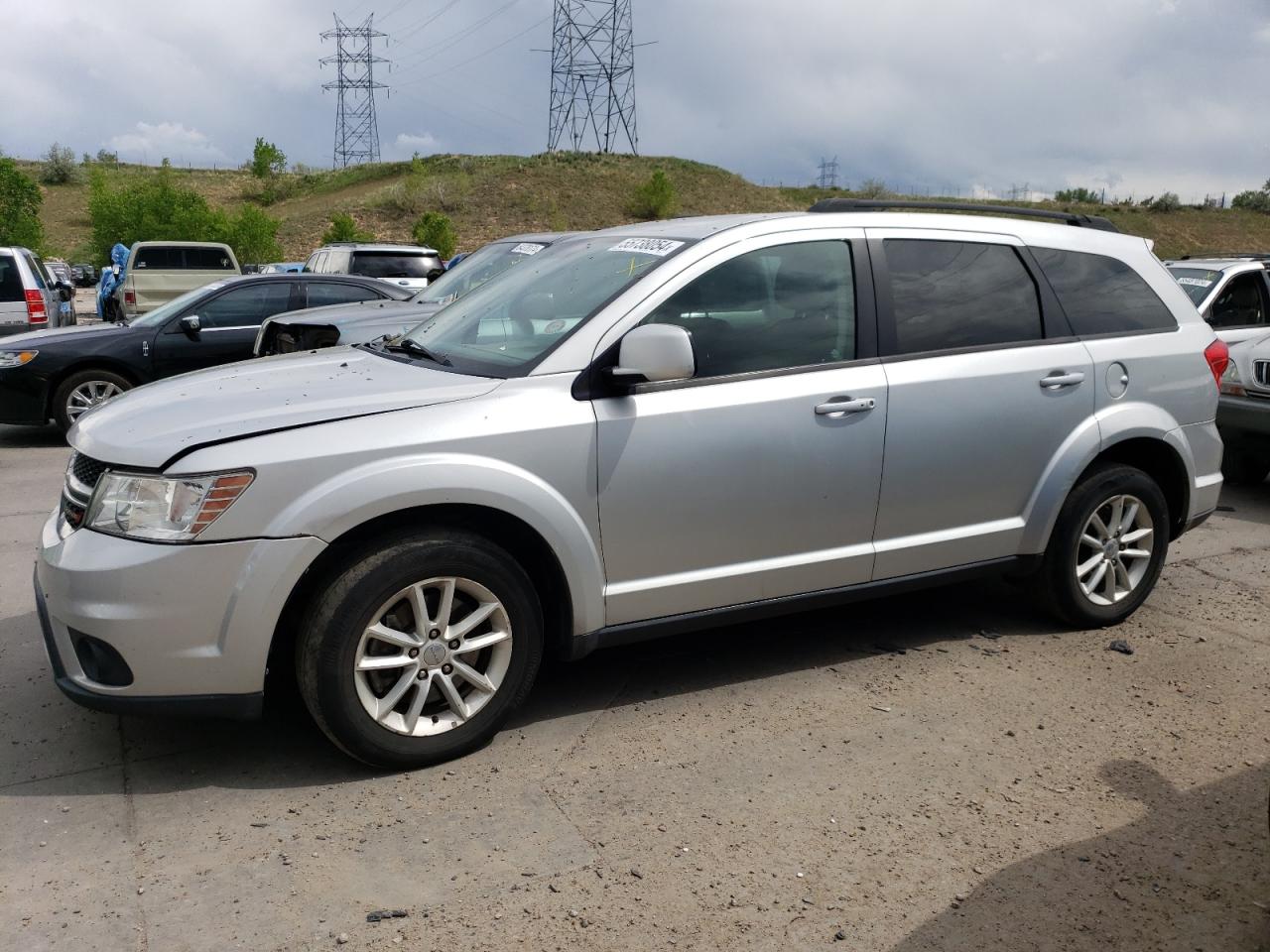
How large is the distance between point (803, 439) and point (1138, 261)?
7.25 feet

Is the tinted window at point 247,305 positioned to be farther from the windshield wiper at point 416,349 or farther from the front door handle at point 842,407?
the front door handle at point 842,407

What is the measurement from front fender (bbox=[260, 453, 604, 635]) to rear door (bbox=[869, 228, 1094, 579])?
1.28 m

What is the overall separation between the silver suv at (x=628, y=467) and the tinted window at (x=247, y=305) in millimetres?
6934

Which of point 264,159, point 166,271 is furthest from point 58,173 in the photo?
point 166,271

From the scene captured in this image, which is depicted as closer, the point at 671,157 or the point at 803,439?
the point at 803,439

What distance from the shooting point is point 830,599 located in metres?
4.48

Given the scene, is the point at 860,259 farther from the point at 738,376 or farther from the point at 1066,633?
the point at 1066,633

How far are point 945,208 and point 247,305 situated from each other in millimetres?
8374

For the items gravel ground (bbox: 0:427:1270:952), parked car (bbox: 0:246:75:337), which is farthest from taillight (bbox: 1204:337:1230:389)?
parked car (bbox: 0:246:75:337)

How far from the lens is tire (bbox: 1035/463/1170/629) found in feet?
16.4

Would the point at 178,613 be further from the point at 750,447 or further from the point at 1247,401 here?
the point at 1247,401

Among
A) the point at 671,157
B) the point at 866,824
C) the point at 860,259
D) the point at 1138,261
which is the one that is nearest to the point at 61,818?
the point at 866,824

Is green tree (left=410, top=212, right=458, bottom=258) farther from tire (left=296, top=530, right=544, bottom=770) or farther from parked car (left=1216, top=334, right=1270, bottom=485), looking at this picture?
tire (left=296, top=530, right=544, bottom=770)

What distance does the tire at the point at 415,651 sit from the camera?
139 inches
